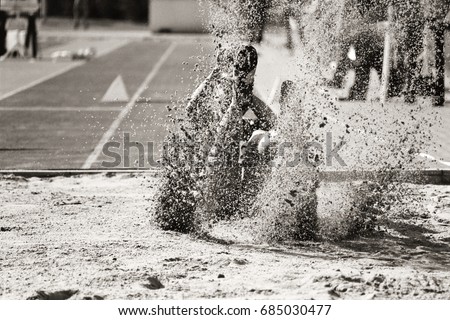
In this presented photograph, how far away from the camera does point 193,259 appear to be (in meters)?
6.80

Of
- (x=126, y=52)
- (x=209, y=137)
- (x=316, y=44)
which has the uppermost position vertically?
(x=316, y=44)

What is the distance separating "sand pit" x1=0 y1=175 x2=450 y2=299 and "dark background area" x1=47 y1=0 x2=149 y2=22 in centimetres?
4985

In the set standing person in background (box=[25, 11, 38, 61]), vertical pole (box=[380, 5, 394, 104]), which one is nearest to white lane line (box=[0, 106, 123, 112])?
vertical pole (box=[380, 5, 394, 104])

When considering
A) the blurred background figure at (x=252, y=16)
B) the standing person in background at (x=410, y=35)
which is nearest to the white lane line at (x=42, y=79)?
the standing person in background at (x=410, y=35)

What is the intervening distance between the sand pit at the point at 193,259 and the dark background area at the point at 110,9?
49.8m

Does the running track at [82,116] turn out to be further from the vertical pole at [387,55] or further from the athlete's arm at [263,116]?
the vertical pole at [387,55]

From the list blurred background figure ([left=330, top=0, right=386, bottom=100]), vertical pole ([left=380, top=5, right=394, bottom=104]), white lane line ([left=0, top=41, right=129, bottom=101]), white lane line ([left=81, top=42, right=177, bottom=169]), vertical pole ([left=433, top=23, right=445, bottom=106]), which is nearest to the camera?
white lane line ([left=81, top=42, right=177, bottom=169])

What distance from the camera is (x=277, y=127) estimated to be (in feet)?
25.8

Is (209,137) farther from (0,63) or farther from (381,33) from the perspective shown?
(0,63)

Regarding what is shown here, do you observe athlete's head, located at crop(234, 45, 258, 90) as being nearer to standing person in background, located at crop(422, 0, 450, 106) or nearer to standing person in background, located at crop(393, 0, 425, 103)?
standing person in background, located at crop(393, 0, 425, 103)

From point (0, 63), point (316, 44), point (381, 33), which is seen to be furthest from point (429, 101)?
point (0, 63)

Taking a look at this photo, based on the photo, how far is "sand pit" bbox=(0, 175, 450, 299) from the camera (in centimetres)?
611

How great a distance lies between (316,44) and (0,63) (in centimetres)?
1950

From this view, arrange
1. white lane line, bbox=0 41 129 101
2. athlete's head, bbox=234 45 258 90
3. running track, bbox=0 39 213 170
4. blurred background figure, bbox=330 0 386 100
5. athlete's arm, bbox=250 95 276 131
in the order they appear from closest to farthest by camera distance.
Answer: athlete's head, bbox=234 45 258 90
athlete's arm, bbox=250 95 276 131
running track, bbox=0 39 213 170
blurred background figure, bbox=330 0 386 100
white lane line, bbox=0 41 129 101
